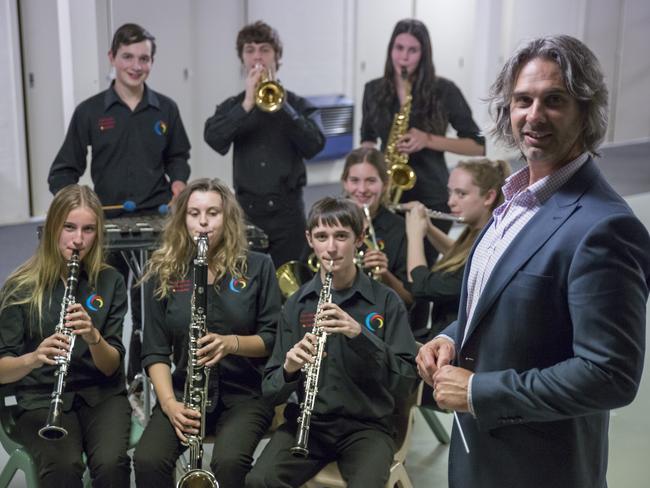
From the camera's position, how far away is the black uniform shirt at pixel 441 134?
447cm

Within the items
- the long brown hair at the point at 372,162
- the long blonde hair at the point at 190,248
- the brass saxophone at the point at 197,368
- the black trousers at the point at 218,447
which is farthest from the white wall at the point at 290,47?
the black trousers at the point at 218,447

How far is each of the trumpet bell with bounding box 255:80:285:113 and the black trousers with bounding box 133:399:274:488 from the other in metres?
1.76

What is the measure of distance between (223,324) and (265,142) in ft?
4.84

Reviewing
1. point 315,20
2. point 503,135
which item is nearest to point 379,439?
point 503,135

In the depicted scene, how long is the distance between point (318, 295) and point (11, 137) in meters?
4.28

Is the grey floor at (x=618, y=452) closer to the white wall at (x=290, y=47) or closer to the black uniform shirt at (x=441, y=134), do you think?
the black uniform shirt at (x=441, y=134)

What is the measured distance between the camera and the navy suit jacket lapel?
160cm

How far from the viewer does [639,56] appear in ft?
39.7

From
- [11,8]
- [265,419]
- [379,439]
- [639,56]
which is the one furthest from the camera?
[639,56]

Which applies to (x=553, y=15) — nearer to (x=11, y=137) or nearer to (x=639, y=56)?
(x=639, y=56)

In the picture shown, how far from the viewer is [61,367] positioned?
2.79 m

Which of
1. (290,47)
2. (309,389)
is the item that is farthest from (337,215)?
(290,47)

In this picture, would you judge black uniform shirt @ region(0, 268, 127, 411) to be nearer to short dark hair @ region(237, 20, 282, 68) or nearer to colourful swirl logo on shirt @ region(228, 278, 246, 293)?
colourful swirl logo on shirt @ region(228, 278, 246, 293)

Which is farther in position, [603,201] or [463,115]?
[463,115]
